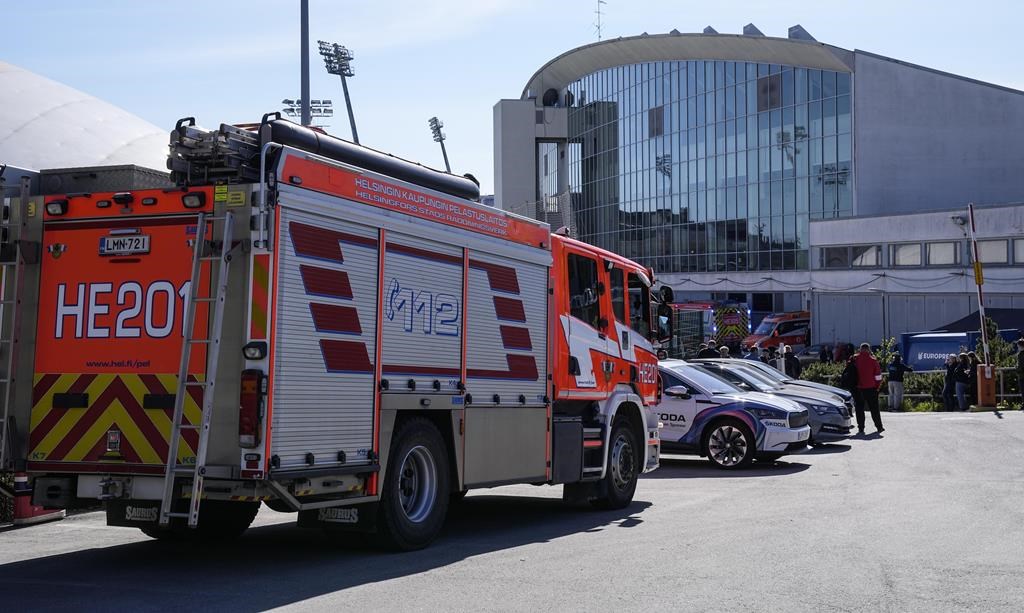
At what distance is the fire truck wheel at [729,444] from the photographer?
681 inches

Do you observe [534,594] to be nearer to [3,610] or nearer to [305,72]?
[3,610]

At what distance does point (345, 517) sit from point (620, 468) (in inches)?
187

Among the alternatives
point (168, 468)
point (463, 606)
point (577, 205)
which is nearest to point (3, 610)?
point (168, 468)

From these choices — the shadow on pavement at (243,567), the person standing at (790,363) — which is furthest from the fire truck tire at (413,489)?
the person standing at (790,363)

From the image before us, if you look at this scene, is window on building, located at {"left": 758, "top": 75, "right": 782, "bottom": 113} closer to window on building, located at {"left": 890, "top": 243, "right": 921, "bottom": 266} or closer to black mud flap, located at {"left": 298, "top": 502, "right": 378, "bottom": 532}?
window on building, located at {"left": 890, "top": 243, "right": 921, "bottom": 266}

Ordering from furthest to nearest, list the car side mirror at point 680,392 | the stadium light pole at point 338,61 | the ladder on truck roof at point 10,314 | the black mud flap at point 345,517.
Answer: the stadium light pole at point 338,61
the car side mirror at point 680,392
the black mud flap at point 345,517
the ladder on truck roof at point 10,314

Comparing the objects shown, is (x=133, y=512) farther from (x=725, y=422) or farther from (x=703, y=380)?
(x=703, y=380)

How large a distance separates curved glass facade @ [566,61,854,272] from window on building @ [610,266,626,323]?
50.7 metres

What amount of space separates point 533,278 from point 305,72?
8238 mm

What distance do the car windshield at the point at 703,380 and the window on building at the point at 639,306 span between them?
4.29 meters

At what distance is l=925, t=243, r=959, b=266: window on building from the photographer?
173ft

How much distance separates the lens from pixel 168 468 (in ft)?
25.7

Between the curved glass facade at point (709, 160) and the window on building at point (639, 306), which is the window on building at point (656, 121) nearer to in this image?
the curved glass facade at point (709, 160)

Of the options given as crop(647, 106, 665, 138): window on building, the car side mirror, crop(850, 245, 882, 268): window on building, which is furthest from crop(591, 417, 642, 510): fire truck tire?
crop(647, 106, 665, 138): window on building
